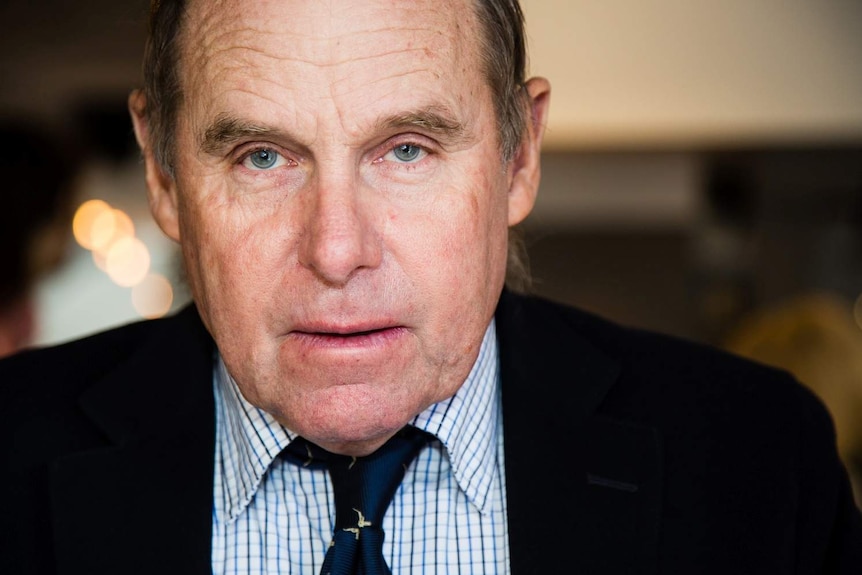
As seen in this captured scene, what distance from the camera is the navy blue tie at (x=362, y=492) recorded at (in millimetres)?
1398

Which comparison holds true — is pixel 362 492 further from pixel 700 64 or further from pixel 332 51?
pixel 700 64

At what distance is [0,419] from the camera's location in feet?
5.37

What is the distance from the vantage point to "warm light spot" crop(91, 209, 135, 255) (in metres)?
4.40

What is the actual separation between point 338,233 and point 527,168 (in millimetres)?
494

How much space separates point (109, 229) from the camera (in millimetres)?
4430

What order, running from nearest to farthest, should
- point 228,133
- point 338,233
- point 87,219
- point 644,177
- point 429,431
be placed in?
point 338,233 → point 228,133 → point 429,431 → point 87,219 → point 644,177

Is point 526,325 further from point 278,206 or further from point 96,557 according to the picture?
point 96,557

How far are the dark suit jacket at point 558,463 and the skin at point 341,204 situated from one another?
0.74ft

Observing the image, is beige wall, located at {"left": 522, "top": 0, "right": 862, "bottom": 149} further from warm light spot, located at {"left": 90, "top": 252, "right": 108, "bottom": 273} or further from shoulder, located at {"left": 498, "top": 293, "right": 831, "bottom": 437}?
warm light spot, located at {"left": 90, "top": 252, "right": 108, "bottom": 273}

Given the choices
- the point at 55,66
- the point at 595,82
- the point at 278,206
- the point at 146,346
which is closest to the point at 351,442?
the point at 278,206

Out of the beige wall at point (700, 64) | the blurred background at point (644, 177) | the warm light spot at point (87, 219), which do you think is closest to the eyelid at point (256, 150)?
the blurred background at point (644, 177)

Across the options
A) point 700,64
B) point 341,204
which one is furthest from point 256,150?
point 700,64

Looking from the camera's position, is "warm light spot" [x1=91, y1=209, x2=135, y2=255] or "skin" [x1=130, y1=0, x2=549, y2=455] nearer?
"skin" [x1=130, y1=0, x2=549, y2=455]

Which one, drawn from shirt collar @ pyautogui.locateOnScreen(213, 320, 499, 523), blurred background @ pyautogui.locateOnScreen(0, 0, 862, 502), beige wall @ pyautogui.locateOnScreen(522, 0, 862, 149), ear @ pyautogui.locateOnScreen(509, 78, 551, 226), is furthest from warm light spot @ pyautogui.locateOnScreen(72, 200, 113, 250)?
ear @ pyautogui.locateOnScreen(509, 78, 551, 226)
